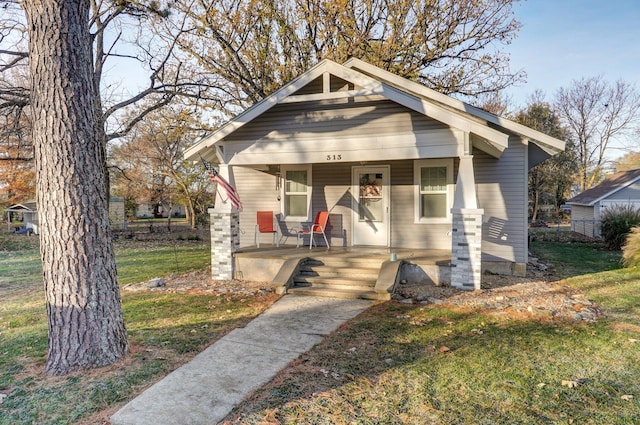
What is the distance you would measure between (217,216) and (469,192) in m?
5.14

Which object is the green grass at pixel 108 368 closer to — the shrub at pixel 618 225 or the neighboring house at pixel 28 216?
the shrub at pixel 618 225

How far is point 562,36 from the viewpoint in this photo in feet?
51.8

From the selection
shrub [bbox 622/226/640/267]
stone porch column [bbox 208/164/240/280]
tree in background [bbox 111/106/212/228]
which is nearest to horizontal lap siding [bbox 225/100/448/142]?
stone porch column [bbox 208/164/240/280]

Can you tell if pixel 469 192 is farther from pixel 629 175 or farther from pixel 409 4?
pixel 629 175

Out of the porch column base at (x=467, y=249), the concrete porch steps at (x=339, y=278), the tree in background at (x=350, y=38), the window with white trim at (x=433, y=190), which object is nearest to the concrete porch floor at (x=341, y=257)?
the concrete porch steps at (x=339, y=278)

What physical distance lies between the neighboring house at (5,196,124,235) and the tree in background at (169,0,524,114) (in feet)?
42.1

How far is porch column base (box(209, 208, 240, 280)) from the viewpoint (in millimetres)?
8086

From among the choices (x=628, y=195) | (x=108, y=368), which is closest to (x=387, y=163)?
(x=108, y=368)

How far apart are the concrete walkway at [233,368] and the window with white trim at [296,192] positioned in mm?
4377

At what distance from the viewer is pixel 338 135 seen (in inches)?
314

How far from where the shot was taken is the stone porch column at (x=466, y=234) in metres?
6.72

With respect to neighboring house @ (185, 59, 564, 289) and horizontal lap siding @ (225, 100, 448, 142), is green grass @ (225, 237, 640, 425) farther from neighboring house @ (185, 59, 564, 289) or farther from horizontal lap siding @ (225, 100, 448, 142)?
horizontal lap siding @ (225, 100, 448, 142)

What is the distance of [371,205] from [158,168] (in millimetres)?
16502

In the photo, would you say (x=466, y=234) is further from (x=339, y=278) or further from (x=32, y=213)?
(x=32, y=213)
